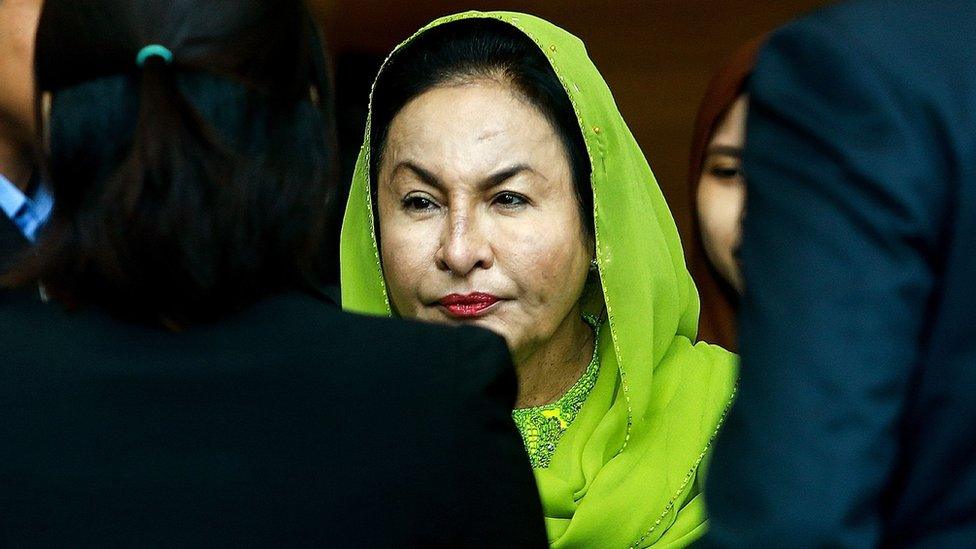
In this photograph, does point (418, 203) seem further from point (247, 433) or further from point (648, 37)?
point (648, 37)

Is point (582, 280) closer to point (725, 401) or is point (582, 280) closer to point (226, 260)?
point (725, 401)

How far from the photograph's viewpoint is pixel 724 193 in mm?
2406

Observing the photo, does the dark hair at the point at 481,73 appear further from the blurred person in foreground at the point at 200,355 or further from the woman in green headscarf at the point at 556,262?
the blurred person in foreground at the point at 200,355

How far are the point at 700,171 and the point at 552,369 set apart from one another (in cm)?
48

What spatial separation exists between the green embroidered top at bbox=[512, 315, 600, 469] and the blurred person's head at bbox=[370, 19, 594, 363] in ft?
0.33

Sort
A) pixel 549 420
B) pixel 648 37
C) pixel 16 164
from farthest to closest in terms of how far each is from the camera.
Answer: pixel 648 37, pixel 16 164, pixel 549 420

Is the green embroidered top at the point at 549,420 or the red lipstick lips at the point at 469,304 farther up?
the red lipstick lips at the point at 469,304

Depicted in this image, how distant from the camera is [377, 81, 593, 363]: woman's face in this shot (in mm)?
2242

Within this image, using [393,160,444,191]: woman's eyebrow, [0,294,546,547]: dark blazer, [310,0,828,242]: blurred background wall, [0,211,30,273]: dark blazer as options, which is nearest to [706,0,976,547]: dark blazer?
[0,294,546,547]: dark blazer

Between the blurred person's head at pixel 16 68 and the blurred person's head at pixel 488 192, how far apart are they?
0.71 m

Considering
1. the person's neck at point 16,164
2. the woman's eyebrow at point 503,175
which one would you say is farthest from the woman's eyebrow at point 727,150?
the person's neck at point 16,164

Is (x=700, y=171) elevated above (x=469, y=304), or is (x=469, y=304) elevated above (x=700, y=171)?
(x=700, y=171)

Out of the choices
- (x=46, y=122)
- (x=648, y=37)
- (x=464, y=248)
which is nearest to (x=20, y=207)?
(x=464, y=248)

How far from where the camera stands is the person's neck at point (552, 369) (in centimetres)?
235
